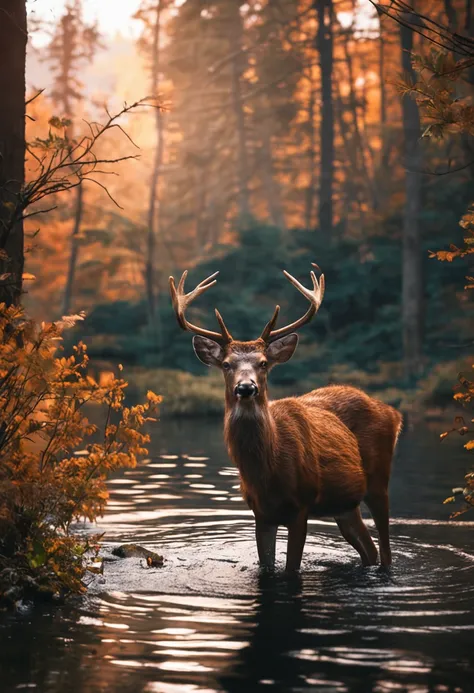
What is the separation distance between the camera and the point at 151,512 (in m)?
14.2

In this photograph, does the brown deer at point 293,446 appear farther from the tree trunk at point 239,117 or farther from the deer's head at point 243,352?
the tree trunk at point 239,117

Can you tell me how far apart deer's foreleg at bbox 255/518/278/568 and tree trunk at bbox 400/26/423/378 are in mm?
24613

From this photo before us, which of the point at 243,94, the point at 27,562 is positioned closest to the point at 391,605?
the point at 27,562

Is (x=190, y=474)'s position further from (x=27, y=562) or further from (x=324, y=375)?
(x=324, y=375)

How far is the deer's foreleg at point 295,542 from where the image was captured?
1012 cm

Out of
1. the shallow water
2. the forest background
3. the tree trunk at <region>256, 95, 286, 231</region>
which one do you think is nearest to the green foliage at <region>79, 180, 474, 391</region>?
the forest background

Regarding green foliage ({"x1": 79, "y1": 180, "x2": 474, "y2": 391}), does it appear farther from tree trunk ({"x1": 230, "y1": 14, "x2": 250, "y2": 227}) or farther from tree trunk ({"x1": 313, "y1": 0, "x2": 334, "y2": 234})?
tree trunk ({"x1": 230, "y1": 14, "x2": 250, "y2": 227})

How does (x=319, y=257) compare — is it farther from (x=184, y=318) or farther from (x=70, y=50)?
(x=184, y=318)

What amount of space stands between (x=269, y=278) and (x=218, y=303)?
6.31ft

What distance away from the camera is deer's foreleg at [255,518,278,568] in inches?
407

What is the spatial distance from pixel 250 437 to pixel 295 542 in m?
0.94

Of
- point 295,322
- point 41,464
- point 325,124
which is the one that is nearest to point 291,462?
point 295,322

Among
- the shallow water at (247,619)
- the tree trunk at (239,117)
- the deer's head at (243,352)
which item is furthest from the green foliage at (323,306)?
the deer's head at (243,352)

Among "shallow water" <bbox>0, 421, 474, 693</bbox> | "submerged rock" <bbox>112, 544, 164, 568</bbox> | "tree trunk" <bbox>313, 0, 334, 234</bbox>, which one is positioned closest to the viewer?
"shallow water" <bbox>0, 421, 474, 693</bbox>
